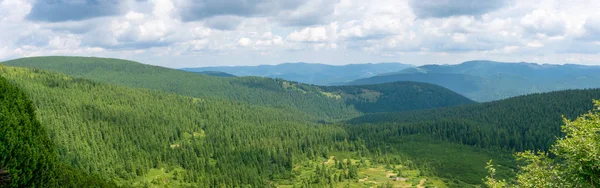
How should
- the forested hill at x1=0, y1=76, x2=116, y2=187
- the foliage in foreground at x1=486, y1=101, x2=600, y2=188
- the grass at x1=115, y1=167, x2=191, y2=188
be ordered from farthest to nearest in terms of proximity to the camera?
the grass at x1=115, y1=167, x2=191, y2=188 < the forested hill at x1=0, y1=76, x2=116, y2=187 < the foliage in foreground at x1=486, y1=101, x2=600, y2=188

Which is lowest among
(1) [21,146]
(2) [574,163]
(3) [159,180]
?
(3) [159,180]

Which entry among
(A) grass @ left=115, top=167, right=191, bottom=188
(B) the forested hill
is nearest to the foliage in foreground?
(B) the forested hill

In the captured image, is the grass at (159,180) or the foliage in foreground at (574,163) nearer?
the foliage in foreground at (574,163)

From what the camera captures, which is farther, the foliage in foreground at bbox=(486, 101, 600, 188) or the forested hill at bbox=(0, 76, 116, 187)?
the forested hill at bbox=(0, 76, 116, 187)

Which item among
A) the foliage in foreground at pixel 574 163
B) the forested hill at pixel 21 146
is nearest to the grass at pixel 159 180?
the forested hill at pixel 21 146

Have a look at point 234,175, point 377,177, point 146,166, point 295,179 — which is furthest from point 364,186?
point 146,166

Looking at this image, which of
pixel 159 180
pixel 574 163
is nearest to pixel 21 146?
pixel 574 163

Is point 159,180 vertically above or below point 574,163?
below

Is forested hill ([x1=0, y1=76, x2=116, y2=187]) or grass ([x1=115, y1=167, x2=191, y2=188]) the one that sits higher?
forested hill ([x1=0, y1=76, x2=116, y2=187])

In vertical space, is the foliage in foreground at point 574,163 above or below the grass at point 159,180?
above

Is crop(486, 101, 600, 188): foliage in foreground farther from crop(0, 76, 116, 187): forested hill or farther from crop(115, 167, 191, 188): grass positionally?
crop(115, 167, 191, 188): grass

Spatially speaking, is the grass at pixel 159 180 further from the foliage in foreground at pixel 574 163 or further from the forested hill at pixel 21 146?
the foliage in foreground at pixel 574 163

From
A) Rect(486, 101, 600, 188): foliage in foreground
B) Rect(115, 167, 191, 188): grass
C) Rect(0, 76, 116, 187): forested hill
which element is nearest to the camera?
Rect(486, 101, 600, 188): foliage in foreground

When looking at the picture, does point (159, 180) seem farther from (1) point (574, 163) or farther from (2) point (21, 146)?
(1) point (574, 163)
